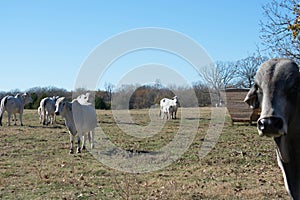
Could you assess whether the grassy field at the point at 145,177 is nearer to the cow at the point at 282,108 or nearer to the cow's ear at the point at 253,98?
the cow at the point at 282,108

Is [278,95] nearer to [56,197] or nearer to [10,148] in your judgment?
[56,197]

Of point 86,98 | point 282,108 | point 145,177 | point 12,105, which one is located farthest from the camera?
point 12,105

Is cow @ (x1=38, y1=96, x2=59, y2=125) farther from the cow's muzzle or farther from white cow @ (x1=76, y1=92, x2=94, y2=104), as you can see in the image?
the cow's muzzle

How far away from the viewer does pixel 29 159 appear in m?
10.8

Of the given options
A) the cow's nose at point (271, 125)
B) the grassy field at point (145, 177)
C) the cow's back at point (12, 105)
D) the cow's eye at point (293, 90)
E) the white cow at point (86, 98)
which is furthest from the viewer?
the cow's back at point (12, 105)

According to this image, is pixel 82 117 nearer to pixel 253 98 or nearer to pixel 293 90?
pixel 253 98

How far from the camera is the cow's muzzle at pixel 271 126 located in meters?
2.97

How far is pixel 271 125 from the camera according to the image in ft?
9.73

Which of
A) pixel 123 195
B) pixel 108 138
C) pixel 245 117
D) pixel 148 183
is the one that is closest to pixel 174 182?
pixel 148 183

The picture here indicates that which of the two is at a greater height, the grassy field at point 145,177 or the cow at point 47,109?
the cow at point 47,109

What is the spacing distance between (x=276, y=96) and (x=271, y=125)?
1.03 feet

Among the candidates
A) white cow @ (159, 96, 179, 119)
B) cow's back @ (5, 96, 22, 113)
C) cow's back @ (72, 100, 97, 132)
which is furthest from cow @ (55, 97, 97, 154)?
white cow @ (159, 96, 179, 119)

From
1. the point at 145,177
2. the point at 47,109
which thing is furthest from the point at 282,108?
the point at 47,109

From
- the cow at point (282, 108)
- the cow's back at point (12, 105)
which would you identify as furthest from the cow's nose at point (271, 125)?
the cow's back at point (12, 105)
